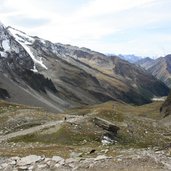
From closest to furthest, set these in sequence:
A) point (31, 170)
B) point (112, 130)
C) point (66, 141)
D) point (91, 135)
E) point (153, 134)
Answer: point (31, 170) < point (66, 141) < point (91, 135) < point (112, 130) < point (153, 134)

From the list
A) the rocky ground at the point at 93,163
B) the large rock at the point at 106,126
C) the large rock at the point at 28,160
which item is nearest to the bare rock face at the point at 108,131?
the large rock at the point at 106,126

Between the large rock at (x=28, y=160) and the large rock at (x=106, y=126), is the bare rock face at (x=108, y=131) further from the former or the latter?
the large rock at (x=28, y=160)

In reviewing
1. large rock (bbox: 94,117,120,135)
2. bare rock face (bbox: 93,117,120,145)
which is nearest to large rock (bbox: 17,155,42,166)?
bare rock face (bbox: 93,117,120,145)

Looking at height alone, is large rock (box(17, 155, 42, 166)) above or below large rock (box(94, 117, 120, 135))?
→ above

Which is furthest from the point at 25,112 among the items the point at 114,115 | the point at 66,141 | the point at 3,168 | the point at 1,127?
the point at 3,168

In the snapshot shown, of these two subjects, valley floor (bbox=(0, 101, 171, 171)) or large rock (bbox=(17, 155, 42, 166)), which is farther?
large rock (bbox=(17, 155, 42, 166))

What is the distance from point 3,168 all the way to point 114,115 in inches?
2402

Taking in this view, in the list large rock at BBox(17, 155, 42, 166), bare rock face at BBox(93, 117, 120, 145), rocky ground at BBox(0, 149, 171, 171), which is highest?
large rock at BBox(17, 155, 42, 166)

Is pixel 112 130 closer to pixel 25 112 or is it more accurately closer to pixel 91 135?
pixel 91 135

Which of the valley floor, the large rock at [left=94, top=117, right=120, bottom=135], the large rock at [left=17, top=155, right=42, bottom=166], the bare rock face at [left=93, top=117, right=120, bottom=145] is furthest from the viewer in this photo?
the large rock at [left=94, top=117, right=120, bottom=135]

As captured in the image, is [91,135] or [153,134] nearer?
[91,135]

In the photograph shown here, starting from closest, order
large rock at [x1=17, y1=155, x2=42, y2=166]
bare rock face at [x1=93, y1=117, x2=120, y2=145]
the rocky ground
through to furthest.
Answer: the rocky ground
large rock at [x1=17, y1=155, x2=42, y2=166]
bare rock face at [x1=93, y1=117, x2=120, y2=145]

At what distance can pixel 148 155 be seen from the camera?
35.6 m

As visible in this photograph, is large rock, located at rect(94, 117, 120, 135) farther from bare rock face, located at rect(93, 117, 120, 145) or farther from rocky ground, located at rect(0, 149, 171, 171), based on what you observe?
rocky ground, located at rect(0, 149, 171, 171)
